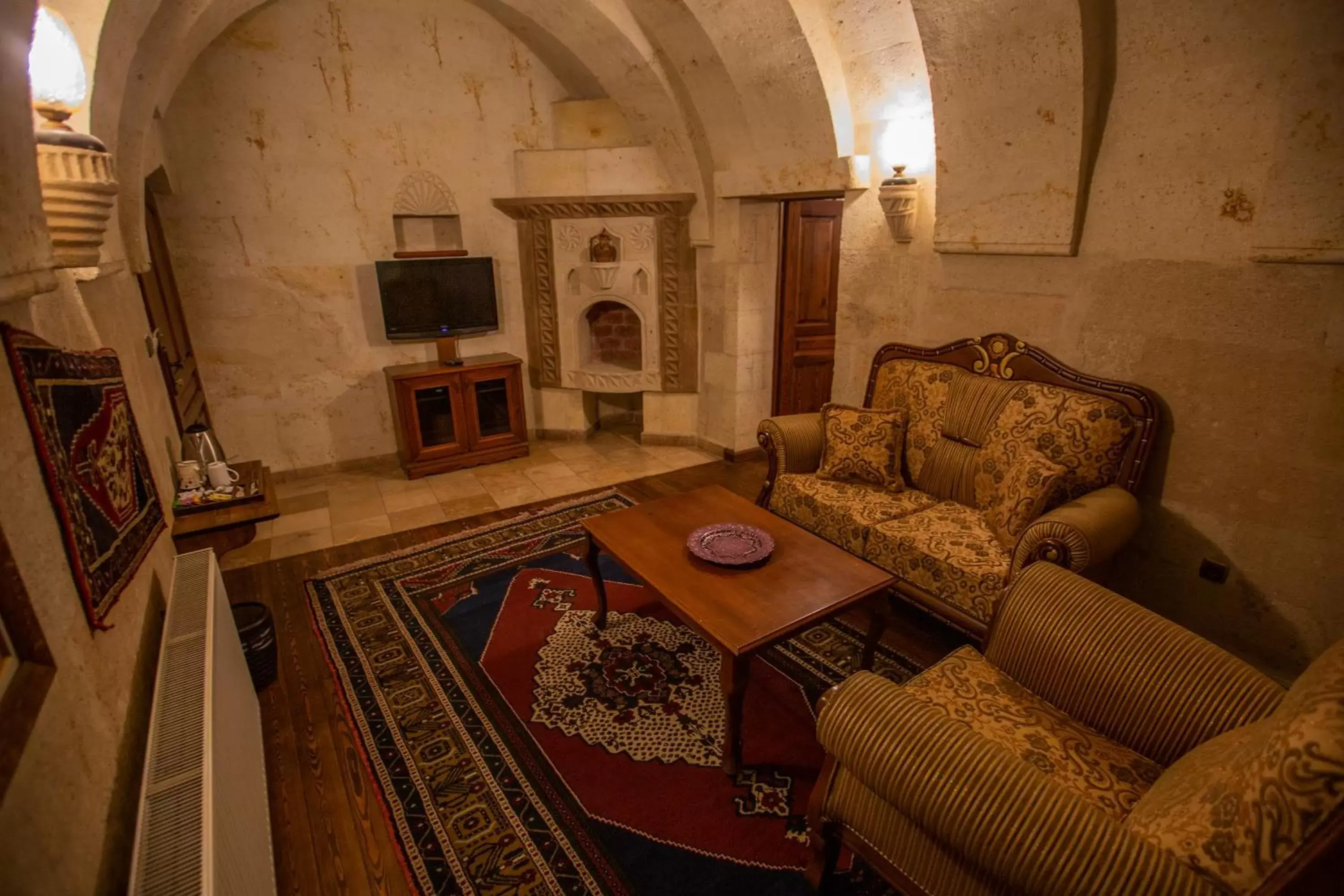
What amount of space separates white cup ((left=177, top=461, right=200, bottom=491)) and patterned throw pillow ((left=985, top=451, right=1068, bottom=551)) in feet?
11.0

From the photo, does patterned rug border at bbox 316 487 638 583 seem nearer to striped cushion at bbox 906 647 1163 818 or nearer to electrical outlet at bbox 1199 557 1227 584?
striped cushion at bbox 906 647 1163 818

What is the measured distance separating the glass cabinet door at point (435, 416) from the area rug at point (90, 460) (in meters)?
2.70

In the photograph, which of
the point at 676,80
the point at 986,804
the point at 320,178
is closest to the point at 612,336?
the point at 676,80

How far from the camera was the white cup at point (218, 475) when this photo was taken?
269 cm

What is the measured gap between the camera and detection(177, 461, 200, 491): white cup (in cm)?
267

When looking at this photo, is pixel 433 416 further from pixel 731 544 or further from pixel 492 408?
pixel 731 544

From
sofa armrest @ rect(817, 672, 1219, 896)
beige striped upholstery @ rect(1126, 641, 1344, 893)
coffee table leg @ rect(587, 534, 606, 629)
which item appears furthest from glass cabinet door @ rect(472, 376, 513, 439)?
beige striped upholstery @ rect(1126, 641, 1344, 893)

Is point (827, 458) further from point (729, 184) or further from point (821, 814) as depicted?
point (729, 184)

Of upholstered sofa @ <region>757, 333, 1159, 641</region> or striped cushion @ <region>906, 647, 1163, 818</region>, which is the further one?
upholstered sofa @ <region>757, 333, 1159, 641</region>

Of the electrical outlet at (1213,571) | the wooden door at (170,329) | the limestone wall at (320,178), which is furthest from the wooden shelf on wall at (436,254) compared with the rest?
the electrical outlet at (1213,571)

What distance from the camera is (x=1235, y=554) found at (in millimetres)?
2369

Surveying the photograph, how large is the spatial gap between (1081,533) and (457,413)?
3.93m

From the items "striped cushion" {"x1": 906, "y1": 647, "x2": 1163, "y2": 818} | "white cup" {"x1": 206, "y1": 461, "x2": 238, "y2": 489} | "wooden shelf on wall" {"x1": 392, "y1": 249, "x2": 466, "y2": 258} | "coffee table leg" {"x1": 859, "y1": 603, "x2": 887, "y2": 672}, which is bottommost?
"coffee table leg" {"x1": 859, "y1": 603, "x2": 887, "y2": 672}

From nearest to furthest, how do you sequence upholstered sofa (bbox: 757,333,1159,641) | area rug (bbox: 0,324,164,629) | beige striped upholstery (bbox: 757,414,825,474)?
area rug (bbox: 0,324,164,629) < upholstered sofa (bbox: 757,333,1159,641) < beige striped upholstery (bbox: 757,414,825,474)
